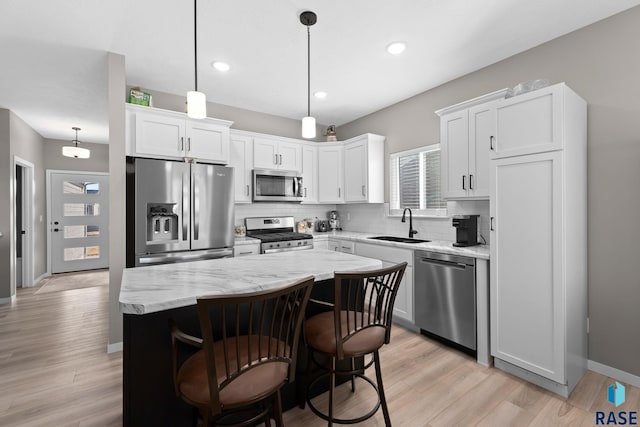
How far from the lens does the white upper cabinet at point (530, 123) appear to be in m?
2.06

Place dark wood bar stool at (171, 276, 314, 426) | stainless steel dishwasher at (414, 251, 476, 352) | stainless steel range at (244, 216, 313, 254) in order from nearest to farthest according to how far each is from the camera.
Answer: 1. dark wood bar stool at (171, 276, 314, 426)
2. stainless steel dishwasher at (414, 251, 476, 352)
3. stainless steel range at (244, 216, 313, 254)

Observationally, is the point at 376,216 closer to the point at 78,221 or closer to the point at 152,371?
the point at 152,371

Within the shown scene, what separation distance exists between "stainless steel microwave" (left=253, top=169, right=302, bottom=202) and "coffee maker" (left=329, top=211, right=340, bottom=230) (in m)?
0.92

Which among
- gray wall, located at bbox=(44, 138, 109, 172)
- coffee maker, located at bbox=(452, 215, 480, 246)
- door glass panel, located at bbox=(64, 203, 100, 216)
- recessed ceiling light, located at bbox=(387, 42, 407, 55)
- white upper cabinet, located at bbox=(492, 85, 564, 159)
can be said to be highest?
recessed ceiling light, located at bbox=(387, 42, 407, 55)

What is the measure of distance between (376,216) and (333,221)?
33.5 inches

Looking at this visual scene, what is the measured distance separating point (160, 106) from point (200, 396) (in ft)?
11.8

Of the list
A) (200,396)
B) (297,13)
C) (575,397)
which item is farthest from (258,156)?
(575,397)

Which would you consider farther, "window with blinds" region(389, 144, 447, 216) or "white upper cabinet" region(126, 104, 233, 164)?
"window with blinds" region(389, 144, 447, 216)

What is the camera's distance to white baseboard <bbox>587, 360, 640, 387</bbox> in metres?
2.14

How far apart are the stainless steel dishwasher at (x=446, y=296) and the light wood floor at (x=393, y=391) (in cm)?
18

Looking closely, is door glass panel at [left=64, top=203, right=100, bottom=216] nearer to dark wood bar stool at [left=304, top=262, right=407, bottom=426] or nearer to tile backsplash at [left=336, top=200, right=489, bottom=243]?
→ tile backsplash at [left=336, top=200, right=489, bottom=243]

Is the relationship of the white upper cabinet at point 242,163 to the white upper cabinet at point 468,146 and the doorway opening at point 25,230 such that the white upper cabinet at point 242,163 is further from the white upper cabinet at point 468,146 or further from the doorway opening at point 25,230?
the doorway opening at point 25,230

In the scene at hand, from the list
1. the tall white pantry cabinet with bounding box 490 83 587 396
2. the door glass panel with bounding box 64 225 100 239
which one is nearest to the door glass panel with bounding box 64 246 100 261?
the door glass panel with bounding box 64 225 100 239

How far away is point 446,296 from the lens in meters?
2.72
